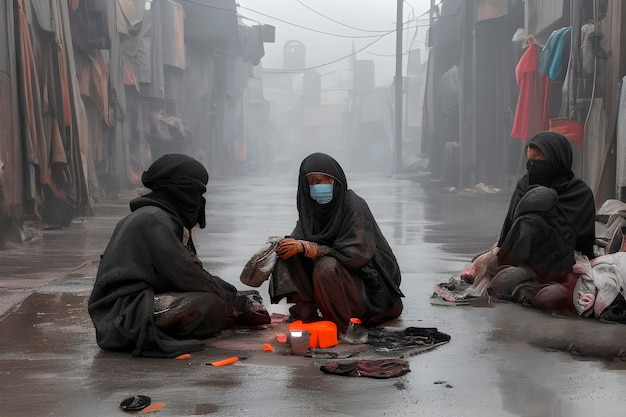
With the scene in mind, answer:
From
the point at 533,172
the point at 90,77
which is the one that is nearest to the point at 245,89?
the point at 90,77

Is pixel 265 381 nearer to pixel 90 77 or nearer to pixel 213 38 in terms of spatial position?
pixel 90 77

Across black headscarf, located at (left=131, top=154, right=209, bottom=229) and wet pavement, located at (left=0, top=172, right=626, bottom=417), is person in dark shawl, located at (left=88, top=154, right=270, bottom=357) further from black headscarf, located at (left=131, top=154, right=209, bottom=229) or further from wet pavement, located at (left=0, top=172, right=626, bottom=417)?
wet pavement, located at (left=0, top=172, right=626, bottom=417)

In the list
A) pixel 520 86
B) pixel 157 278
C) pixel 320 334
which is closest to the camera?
pixel 157 278

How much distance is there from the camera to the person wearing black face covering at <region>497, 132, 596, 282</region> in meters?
6.18

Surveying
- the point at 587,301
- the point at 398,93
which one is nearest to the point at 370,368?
the point at 587,301

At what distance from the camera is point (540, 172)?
6.49 metres

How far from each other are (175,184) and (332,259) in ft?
3.55

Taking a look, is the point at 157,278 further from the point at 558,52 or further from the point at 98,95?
the point at 98,95

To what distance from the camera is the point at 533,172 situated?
6.54 metres

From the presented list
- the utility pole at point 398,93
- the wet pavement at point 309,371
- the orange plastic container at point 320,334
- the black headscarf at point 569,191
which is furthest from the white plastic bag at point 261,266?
the utility pole at point 398,93

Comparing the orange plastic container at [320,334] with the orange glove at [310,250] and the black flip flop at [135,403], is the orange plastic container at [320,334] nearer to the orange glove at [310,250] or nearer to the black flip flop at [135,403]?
the orange glove at [310,250]

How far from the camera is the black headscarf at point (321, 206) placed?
5559 mm

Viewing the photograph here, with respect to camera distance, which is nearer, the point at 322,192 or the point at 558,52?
the point at 322,192

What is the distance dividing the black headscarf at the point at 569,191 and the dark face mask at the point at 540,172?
21mm
